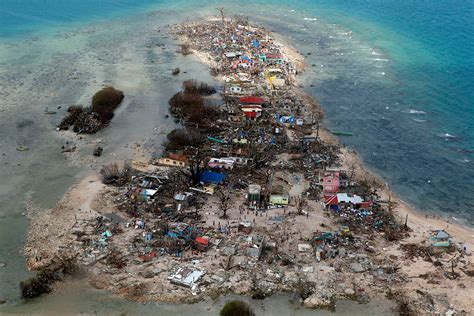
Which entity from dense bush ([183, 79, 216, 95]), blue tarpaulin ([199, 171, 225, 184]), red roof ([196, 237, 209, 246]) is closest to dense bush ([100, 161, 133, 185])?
blue tarpaulin ([199, 171, 225, 184])

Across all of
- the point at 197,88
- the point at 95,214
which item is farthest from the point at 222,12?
the point at 95,214

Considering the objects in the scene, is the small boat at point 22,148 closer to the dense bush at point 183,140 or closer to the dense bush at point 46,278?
the dense bush at point 183,140

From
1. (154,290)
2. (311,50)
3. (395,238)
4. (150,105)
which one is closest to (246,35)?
(311,50)

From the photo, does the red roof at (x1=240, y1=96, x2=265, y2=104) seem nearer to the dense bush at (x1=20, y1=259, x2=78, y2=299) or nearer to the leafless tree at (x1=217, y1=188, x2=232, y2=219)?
the leafless tree at (x1=217, y1=188, x2=232, y2=219)

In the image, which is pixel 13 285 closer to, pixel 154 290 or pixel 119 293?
pixel 119 293

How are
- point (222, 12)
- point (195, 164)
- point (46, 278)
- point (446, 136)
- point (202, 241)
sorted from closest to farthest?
point (46, 278)
point (202, 241)
point (195, 164)
point (446, 136)
point (222, 12)

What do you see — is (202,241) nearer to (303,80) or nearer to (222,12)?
(303,80)

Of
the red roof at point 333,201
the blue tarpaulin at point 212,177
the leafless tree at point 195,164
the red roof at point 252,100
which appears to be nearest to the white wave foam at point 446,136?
the red roof at point 333,201
